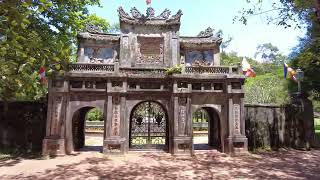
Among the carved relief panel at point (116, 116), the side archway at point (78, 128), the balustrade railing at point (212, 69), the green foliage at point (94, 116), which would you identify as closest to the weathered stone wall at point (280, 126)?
the balustrade railing at point (212, 69)

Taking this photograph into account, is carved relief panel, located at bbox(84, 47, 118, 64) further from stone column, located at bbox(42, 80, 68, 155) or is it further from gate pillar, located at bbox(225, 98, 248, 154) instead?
gate pillar, located at bbox(225, 98, 248, 154)

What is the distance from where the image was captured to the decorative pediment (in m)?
17.5

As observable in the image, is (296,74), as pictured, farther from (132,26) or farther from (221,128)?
(132,26)

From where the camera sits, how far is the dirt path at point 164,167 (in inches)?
408

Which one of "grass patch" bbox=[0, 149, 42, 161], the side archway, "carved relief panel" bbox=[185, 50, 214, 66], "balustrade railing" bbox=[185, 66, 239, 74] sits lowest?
"grass patch" bbox=[0, 149, 42, 161]

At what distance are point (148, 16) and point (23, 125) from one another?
960cm

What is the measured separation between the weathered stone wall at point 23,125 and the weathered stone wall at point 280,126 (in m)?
11.6

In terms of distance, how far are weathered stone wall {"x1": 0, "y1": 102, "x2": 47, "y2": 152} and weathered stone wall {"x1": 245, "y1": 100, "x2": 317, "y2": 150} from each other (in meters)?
11.6

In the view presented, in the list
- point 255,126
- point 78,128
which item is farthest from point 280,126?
point 78,128

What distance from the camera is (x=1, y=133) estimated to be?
615 inches

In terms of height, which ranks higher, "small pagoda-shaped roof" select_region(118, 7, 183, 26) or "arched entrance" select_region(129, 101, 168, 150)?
A: "small pagoda-shaped roof" select_region(118, 7, 183, 26)

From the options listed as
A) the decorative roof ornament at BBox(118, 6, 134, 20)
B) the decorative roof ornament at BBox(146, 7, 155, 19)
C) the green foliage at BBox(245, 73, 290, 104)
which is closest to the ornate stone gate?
the decorative roof ornament at BBox(118, 6, 134, 20)

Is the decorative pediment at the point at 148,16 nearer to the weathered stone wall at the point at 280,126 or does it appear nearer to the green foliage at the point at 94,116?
the weathered stone wall at the point at 280,126

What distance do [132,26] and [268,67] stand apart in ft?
160
